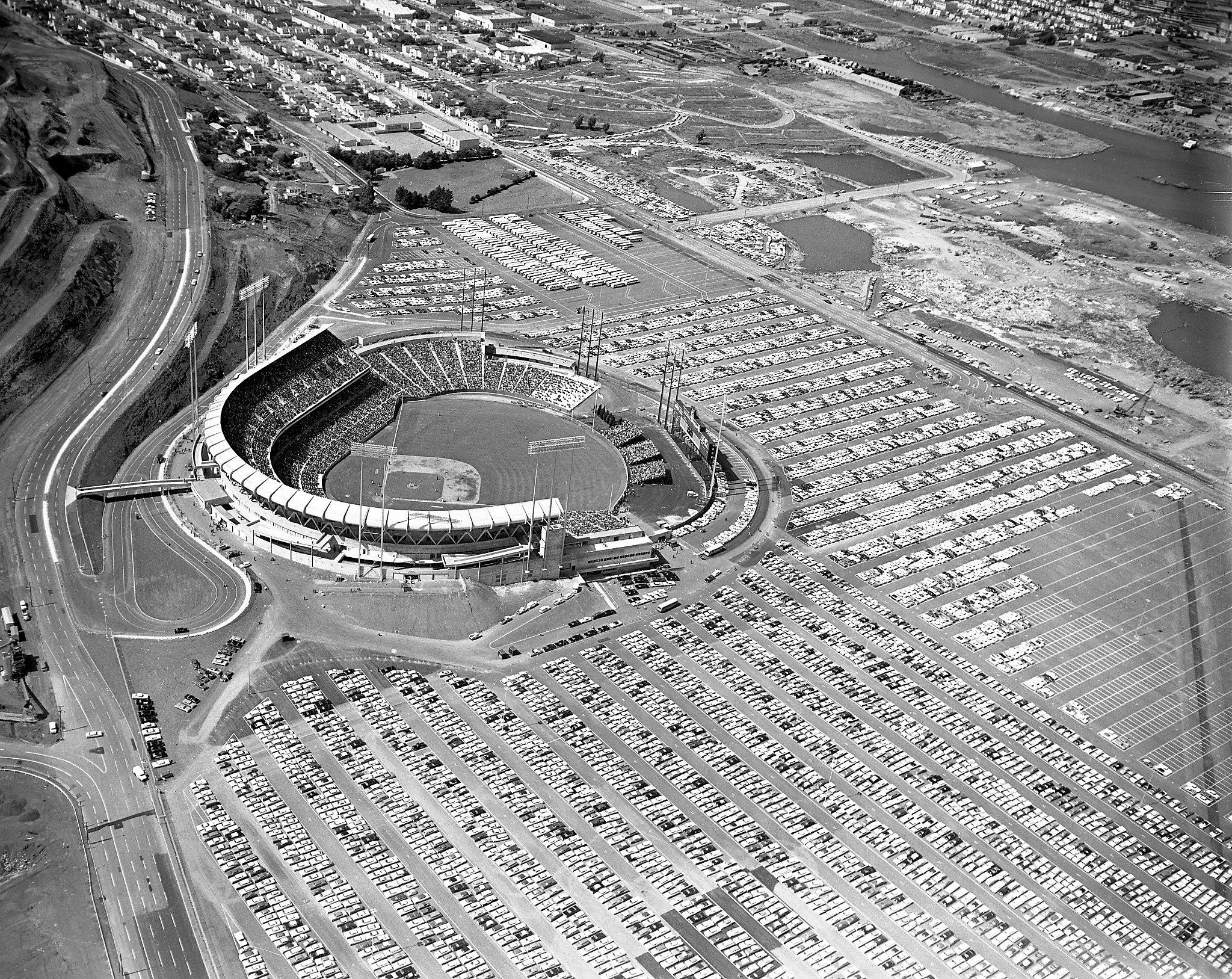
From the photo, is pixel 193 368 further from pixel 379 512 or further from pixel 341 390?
pixel 379 512

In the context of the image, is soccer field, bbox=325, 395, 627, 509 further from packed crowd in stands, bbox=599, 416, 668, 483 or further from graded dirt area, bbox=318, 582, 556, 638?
graded dirt area, bbox=318, 582, 556, 638

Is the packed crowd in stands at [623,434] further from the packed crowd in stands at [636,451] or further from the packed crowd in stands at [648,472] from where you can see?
the packed crowd in stands at [648,472]

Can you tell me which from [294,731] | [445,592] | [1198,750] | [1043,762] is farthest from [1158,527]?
[294,731]

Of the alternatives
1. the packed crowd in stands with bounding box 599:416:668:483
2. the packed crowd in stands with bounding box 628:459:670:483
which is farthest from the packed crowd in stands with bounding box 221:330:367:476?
the packed crowd in stands with bounding box 628:459:670:483

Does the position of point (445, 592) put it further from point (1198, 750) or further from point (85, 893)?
point (1198, 750)

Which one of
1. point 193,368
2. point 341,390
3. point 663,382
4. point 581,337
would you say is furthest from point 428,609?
point 581,337

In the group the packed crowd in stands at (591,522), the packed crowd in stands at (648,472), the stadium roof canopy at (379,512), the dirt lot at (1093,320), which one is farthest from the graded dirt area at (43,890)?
the dirt lot at (1093,320)
